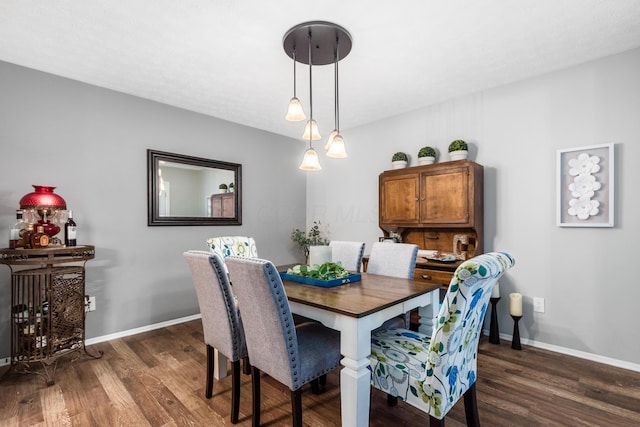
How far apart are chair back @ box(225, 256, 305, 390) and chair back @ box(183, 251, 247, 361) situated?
0.17 m

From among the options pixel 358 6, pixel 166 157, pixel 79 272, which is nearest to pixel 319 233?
pixel 166 157

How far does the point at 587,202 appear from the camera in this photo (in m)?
2.55

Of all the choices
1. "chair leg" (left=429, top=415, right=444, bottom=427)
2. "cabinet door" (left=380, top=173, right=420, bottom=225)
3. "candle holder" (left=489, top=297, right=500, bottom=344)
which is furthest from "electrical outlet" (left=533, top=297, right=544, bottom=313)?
"chair leg" (left=429, top=415, right=444, bottom=427)

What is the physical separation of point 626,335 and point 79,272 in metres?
4.39

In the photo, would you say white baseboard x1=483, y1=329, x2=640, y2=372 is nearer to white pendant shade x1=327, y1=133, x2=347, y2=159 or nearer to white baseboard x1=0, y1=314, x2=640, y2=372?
white baseboard x1=0, y1=314, x2=640, y2=372

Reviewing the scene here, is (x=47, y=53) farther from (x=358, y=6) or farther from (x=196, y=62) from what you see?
(x=358, y=6)

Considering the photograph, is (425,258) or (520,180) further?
(425,258)

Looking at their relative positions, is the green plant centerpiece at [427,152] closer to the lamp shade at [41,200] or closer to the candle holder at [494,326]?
the candle holder at [494,326]

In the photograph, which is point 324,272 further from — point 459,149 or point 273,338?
point 459,149

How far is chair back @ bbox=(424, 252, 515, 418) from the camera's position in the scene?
120cm

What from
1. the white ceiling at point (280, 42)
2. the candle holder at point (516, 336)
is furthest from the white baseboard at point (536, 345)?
the white ceiling at point (280, 42)

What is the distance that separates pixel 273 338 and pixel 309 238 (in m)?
3.35

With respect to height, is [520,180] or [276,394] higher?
[520,180]

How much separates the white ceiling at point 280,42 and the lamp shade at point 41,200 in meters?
1.09
